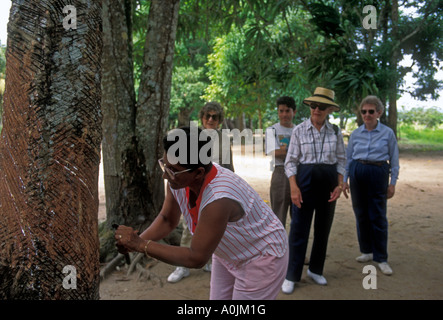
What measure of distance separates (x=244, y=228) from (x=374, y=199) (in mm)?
2646

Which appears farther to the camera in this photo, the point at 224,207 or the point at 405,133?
the point at 405,133

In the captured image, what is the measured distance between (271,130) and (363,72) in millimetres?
1795

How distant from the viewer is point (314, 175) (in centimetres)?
350

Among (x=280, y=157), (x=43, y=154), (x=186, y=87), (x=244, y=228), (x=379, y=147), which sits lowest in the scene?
(x=244, y=228)

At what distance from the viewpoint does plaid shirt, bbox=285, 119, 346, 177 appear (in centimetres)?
353

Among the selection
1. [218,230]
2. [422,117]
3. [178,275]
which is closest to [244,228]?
[218,230]

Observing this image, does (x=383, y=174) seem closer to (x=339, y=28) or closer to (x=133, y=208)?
(x=339, y=28)

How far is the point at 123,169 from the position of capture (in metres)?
4.32

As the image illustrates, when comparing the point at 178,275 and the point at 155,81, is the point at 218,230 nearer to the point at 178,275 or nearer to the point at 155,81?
the point at 178,275

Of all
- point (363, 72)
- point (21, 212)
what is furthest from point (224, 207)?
point (363, 72)

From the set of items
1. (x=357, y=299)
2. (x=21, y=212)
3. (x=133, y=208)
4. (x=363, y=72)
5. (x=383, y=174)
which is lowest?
(x=357, y=299)

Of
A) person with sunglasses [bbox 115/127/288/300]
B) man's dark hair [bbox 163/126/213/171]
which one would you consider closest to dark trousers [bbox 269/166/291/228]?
person with sunglasses [bbox 115/127/288/300]

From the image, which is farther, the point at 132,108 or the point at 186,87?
the point at 186,87

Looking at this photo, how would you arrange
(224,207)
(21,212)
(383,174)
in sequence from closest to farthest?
(21,212), (224,207), (383,174)
